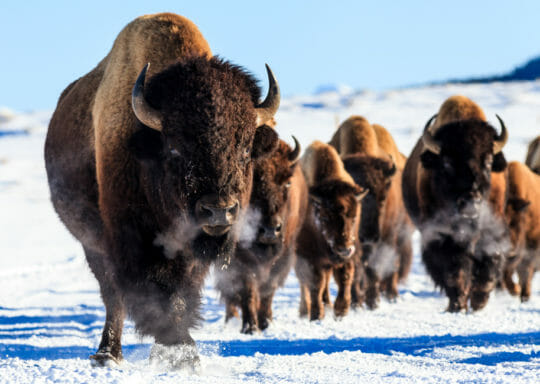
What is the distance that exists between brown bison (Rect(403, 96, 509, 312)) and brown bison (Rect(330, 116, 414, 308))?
498 millimetres

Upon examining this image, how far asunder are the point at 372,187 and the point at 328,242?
1375mm

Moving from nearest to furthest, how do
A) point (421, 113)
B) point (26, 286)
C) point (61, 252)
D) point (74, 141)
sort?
point (74, 141) < point (26, 286) < point (61, 252) < point (421, 113)

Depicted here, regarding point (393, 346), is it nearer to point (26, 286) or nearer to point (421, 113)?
point (26, 286)

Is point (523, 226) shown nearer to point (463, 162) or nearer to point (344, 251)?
point (463, 162)

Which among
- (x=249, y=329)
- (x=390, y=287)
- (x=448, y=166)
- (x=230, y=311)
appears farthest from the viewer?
(x=390, y=287)

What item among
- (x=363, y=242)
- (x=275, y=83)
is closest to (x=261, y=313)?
(x=363, y=242)

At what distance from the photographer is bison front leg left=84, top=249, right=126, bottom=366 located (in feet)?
15.0

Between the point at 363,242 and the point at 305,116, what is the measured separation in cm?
4090

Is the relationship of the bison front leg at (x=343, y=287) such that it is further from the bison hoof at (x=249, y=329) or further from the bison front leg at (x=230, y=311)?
the bison hoof at (x=249, y=329)

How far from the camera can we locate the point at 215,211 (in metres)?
3.57

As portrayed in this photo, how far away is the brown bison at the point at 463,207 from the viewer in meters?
7.58

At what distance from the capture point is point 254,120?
4043 millimetres

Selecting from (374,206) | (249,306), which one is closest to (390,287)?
(374,206)

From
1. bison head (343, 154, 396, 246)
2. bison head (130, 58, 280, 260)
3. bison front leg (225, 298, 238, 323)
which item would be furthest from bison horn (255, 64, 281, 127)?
bison head (343, 154, 396, 246)
